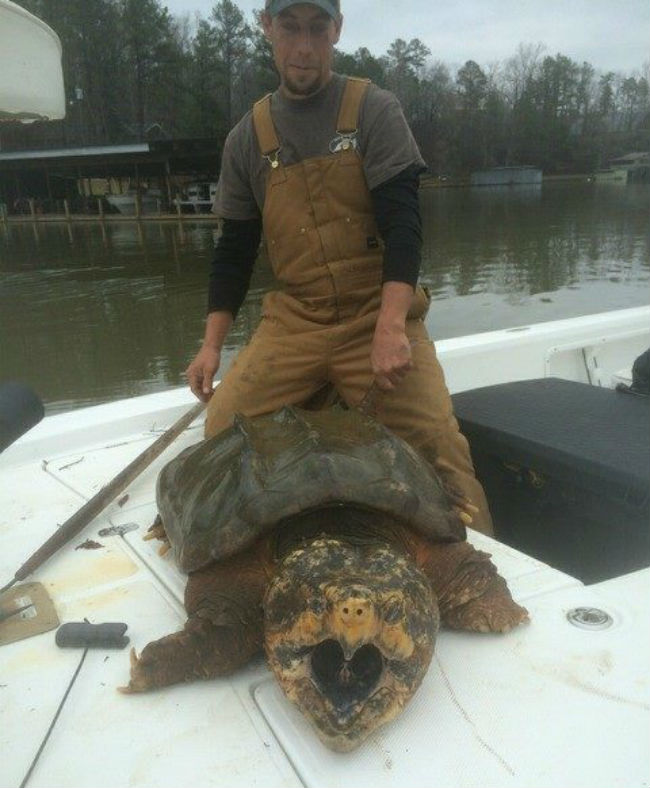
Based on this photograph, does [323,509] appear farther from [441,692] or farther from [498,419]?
[498,419]

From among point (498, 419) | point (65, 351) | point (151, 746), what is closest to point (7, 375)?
point (65, 351)

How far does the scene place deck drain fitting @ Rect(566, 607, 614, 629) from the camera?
1486 mm

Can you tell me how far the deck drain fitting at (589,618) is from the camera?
4.88 ft

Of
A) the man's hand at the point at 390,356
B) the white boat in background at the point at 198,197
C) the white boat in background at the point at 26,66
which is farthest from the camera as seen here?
the white boat in background at the point at 198,197

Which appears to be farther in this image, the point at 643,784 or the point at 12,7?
the point at 643,784

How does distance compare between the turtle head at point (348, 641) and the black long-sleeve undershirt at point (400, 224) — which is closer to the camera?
the turtle head at point (348, 641)

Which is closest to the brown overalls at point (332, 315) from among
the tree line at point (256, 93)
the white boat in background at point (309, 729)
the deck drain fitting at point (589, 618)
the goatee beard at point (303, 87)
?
the goatee beard at point (303, 87)

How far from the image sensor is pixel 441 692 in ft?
4.37

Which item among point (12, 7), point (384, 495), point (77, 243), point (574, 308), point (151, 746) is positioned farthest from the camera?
point (77, 243)

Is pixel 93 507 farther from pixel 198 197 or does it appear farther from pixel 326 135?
pixel 198 197

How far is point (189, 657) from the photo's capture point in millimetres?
1386

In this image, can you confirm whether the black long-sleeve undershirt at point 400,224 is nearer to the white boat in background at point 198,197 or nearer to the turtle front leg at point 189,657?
the turtle front leg at point 189,657

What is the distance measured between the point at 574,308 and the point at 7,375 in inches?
358

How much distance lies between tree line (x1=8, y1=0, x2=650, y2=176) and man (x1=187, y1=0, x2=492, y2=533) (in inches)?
1172
